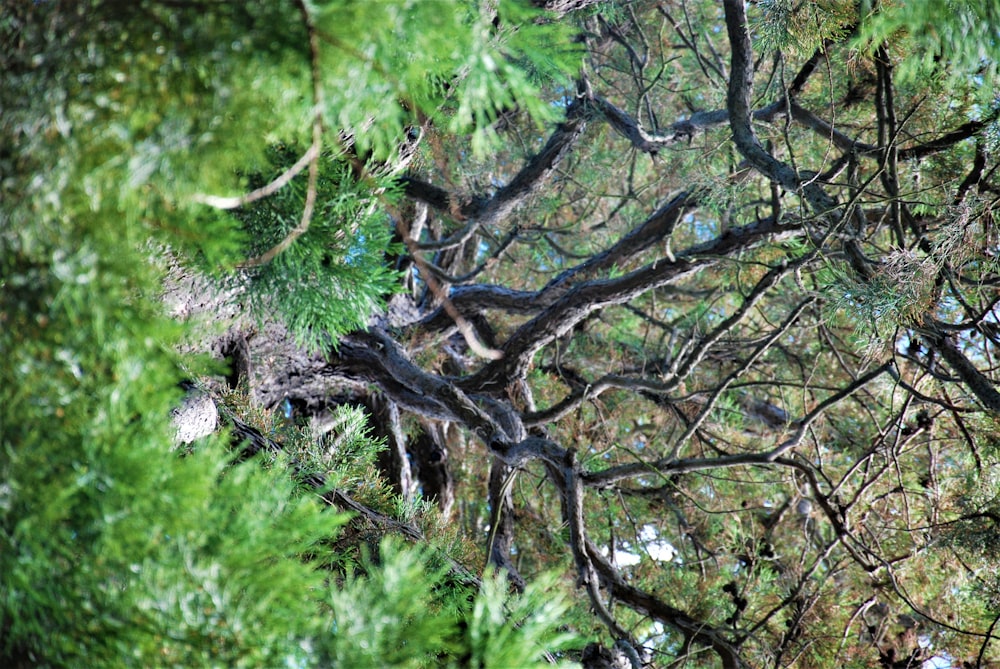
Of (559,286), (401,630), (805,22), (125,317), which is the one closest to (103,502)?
(125,317)

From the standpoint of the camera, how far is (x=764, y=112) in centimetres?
157

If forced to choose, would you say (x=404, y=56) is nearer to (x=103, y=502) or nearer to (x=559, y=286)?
(x=103, y=502)

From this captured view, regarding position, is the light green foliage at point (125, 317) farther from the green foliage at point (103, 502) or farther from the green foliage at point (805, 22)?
the green foliage at point (805, 22)

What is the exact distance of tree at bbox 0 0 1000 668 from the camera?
0.40 m

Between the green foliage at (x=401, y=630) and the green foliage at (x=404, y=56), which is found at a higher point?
the green foliage at (x=404, y=56)

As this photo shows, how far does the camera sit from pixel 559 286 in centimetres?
199

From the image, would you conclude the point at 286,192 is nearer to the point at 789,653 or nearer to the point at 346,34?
the point at 346,34

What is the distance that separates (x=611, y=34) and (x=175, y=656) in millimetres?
2156

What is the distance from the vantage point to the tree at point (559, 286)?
1.30ft

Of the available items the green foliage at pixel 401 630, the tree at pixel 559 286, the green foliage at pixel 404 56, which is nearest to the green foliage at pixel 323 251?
the tree at pixel 559 286

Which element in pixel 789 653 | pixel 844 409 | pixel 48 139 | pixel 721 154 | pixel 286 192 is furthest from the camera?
pixel 844 409

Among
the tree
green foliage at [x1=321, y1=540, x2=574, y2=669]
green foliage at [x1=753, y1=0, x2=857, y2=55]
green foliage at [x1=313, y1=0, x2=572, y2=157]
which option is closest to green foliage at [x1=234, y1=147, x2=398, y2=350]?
the tree

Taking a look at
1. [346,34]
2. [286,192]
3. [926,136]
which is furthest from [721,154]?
[346,34]

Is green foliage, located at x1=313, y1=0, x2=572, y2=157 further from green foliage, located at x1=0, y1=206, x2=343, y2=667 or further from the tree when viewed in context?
green foliage, located at x1=0, y1=206, x2=343, y2=667
